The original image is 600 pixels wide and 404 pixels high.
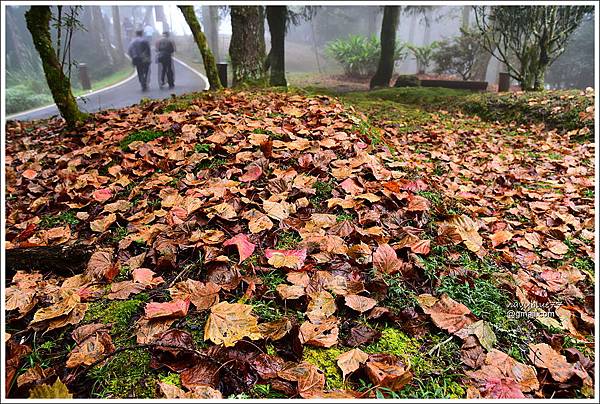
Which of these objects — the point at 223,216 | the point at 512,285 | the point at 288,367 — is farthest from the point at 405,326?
the point at 223,216

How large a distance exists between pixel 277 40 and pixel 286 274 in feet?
32.4

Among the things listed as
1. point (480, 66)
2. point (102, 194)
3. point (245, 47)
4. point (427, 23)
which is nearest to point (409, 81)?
point (245, 47)

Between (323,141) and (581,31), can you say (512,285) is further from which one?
(581,31)

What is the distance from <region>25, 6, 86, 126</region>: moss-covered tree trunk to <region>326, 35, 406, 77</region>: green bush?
1684cm

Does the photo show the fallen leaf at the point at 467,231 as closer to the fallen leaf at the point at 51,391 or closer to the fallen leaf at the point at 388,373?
the fallen leaf at the point at 388,373

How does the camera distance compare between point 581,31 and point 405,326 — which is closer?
point 405,326

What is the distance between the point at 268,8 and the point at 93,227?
9.76 m

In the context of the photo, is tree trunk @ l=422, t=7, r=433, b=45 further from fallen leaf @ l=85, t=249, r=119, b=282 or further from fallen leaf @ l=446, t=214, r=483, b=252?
fallen leaf @ l=85, t=249, r=119, b=282

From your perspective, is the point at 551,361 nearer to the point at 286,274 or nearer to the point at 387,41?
the point at 286,274

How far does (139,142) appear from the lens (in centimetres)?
309

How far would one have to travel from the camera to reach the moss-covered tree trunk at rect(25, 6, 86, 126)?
3.73 m

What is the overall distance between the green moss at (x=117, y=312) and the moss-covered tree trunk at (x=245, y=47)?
602cm

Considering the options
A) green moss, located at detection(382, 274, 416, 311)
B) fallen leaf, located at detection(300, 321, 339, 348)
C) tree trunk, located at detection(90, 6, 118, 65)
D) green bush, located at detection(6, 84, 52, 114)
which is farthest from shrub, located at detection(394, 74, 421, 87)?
tree trunk, located at detection(90, 6, 118, 65)

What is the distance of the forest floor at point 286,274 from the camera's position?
3.80 ft
